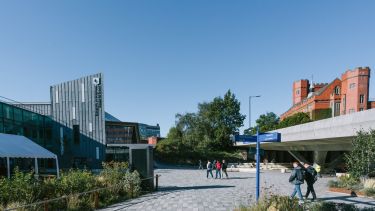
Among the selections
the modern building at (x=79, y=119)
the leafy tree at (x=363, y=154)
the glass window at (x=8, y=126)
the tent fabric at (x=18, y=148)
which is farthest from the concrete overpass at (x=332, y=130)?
the glass window at (x=8, y=126)

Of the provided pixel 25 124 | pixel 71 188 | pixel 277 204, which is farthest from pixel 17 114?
pixel 277 204

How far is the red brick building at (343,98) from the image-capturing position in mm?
56906

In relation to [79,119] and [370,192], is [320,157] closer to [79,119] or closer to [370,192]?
[370,192]

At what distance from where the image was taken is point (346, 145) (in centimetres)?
2395

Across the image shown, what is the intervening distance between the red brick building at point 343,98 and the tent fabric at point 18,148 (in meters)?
57.3

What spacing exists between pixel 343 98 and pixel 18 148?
62.3 meters

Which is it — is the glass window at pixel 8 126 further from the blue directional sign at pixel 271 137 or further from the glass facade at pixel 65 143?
the blue directional sign at pixel 271 137

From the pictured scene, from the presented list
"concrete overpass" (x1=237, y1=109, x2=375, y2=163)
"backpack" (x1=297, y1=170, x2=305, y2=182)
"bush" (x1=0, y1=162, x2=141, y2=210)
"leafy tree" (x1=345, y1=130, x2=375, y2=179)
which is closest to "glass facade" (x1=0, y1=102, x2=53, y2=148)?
"bush" (x1=0, y1=162, x2=141, y2=210)

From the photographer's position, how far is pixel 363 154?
48.8 feet

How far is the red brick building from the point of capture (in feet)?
187

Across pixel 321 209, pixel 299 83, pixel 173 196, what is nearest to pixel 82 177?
pixel 173 196

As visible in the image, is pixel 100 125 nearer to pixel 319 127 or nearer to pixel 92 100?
pixel 92 100

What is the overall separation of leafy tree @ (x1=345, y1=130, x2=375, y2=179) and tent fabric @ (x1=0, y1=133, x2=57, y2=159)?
61.3 ft

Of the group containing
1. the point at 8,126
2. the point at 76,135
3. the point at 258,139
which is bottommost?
the point at 258,139
